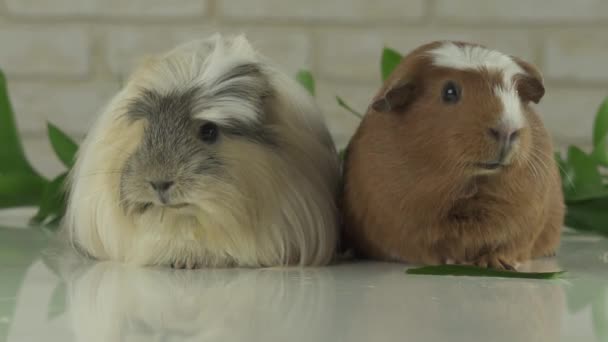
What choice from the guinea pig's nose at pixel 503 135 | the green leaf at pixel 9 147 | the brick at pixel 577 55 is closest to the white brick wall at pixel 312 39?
the brick at pixel 577 55

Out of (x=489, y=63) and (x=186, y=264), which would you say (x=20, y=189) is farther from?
(x=489, y=63)

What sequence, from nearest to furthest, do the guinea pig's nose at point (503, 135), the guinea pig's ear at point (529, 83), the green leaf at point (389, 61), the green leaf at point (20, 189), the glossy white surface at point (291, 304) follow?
1. the glossy white surface at point (291, 304)
2. the guinea pig's nose at point (503, 135)
3. the guinea pig's ear at point (529, 83)
4. the green leaf at point (389, 61)
5. the green leaf at point (20, 189)

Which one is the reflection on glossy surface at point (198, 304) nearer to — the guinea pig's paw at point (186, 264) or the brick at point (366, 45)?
the guinea pig's paw at point (186, 264)

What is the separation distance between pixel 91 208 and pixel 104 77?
1133 millimetres

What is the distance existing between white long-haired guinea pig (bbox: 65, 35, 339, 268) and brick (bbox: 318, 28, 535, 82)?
97cm

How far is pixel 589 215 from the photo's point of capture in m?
1.85

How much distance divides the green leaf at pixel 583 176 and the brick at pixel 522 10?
0.71m

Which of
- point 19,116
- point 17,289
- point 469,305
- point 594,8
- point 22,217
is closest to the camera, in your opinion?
point 469,305

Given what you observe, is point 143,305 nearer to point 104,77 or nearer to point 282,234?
point 282,234

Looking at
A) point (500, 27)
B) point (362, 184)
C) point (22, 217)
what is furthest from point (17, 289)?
point (500, 27)

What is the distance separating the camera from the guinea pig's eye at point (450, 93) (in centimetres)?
133

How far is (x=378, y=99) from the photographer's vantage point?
1.38m

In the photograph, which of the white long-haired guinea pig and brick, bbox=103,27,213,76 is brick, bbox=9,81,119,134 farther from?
the white long-haired guinea pig

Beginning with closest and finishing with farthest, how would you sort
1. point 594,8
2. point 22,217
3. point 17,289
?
point 17,289 → point 22,217 → point 594,8
